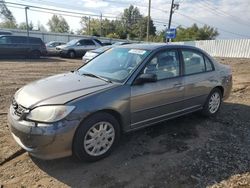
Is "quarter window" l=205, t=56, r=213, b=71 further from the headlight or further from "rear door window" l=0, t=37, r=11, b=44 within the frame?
"rear door window" l=0, t=37, r=11, b=44

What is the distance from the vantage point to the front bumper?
3143 mm

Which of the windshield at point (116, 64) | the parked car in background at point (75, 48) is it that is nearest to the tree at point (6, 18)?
the parked car in background at point (75, 48)

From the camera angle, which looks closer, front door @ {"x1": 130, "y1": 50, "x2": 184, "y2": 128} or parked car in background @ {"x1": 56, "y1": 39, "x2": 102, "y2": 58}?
front door @ {"x1": 130, "y1": 50, "x2": 184, "y2": 128}

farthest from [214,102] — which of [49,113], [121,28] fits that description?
[121,28]

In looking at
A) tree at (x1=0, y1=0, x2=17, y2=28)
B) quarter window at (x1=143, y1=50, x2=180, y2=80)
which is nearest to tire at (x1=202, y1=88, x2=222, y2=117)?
quarter window at (x1=143, y1=50, x2=180, y2=80)

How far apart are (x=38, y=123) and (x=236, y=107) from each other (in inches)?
200

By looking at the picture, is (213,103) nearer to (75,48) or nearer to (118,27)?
(75,48)

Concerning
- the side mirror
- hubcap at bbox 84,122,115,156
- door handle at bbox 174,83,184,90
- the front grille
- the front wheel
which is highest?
the side mirror

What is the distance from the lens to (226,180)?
336cm

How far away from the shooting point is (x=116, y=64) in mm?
4418

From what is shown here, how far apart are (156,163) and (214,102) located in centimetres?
254

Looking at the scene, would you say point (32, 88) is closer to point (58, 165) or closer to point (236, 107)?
point (58, 165)

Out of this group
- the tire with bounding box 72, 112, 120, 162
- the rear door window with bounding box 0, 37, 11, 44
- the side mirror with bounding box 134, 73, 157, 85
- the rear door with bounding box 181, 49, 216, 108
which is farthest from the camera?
the rear door window with bounding box 0, 37, 11, 44

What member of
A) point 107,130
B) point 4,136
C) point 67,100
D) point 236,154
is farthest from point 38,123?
point 236,154
